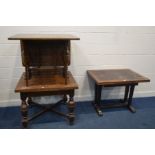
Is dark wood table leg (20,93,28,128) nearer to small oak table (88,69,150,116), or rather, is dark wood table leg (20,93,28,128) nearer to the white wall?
the white wall

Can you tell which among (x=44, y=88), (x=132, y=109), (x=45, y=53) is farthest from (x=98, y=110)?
(x=45, y=53)

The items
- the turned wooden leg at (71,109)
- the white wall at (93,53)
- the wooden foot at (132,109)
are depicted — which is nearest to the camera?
the turned wooden leg at (71,109)

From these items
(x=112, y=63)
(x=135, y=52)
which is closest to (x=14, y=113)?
(x=112, y=63)

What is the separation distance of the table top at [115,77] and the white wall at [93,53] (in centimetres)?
13

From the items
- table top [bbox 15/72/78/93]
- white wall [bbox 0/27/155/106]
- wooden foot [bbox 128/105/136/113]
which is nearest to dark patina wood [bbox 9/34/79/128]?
table top [bbox 15/72/78/93]

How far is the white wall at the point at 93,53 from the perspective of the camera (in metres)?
2.42

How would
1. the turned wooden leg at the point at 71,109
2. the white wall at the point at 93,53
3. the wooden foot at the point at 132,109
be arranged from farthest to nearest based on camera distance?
the wooden foot at the point at 132,109 < the white wall at the point at 93,53 < the turned wooden leg at the point at 71,109

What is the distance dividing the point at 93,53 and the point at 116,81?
581 mm

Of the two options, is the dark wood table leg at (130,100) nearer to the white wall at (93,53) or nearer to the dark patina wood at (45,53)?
the white wall at (93,53)

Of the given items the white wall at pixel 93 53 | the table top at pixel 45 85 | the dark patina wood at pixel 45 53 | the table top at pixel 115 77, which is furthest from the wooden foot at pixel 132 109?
the dark patina wood at pixel 45 53

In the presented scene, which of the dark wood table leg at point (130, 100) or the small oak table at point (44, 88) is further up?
the small oak table at point (44, 88)

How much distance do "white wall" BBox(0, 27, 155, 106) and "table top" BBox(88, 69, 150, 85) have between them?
13 cm

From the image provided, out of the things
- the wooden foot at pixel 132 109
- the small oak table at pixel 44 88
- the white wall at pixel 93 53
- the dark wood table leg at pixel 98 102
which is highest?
the white wall at pixel 93 53

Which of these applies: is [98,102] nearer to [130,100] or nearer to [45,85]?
[130,100]
